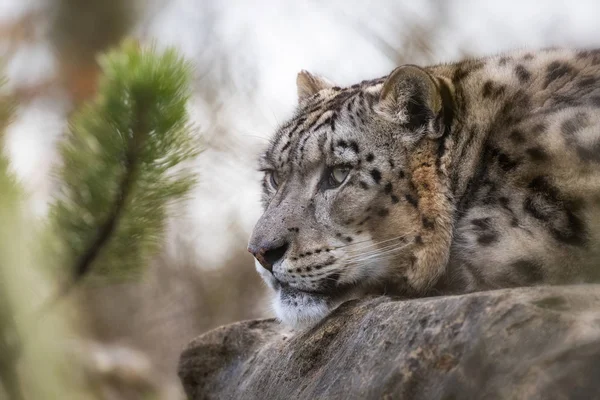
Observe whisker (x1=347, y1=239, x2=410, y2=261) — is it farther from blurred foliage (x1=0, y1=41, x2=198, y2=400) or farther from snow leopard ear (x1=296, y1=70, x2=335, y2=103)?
snow leopard ear (x1=296, y1=70, x2=335, y2=103)

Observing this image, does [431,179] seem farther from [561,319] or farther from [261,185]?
[561,319]

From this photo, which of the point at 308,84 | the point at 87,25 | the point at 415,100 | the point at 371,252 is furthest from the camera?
the point at 87,25

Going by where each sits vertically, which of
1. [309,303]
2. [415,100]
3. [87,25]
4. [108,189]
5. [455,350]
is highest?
[87,25]

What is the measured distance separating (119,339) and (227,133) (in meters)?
2.98

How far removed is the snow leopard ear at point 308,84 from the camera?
4.41 meters

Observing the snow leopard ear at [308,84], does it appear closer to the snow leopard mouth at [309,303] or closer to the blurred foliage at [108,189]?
the snow leopard mouth at [309,303]

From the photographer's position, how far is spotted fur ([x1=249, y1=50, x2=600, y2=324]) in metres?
2.85

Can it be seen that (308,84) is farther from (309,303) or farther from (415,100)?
(309,303)

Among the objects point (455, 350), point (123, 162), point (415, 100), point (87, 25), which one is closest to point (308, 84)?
point (415, 100)

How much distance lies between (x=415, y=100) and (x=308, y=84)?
109cm

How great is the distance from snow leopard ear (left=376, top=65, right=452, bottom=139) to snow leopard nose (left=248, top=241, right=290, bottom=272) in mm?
716

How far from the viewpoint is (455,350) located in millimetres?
2137

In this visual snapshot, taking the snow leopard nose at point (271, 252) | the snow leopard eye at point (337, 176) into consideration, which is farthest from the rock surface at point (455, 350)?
the snow leopard eye at point (337, 176)

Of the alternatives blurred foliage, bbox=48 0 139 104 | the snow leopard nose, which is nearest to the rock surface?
the snow leopard nose
